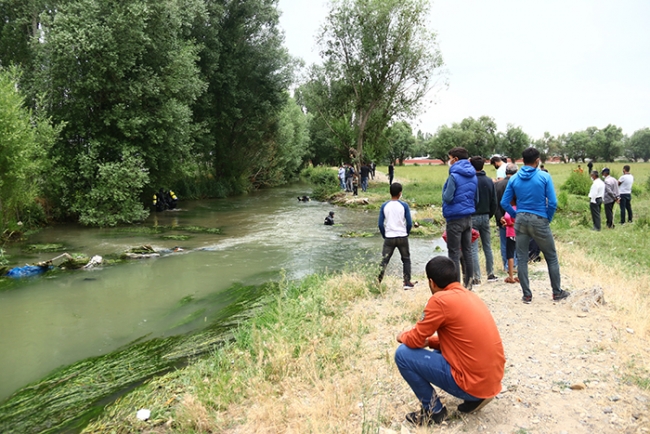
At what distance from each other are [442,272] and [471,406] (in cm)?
118

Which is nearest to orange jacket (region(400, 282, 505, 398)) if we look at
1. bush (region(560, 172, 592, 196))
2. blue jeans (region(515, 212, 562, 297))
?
blue jeans (region(515, 212, 562, 297))

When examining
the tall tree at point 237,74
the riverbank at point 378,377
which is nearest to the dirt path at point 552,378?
the riverbank at point 378,377

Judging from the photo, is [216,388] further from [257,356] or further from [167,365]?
[167,365]

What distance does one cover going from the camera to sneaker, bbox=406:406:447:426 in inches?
146

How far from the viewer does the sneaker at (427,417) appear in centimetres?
370

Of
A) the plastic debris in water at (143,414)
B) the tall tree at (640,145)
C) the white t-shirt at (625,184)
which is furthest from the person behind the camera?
the tall tree at (640,145)

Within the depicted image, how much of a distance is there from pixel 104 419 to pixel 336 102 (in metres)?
32.4

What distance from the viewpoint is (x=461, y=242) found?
720 centimetres

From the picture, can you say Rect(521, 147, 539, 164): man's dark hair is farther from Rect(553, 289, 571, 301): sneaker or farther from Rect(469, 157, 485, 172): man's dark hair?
Rect(553, 289, 571, 301): sneaker

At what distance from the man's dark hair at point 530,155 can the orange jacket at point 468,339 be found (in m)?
3.42

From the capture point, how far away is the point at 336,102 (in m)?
34.6

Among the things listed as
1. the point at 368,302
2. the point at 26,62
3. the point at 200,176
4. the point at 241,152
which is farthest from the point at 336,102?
the point at 368,302

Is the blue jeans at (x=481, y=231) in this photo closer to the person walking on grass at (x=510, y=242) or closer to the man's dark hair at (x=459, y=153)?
the person walking on grass at (x=510, y=242)


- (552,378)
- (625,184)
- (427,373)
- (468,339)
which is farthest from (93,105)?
(625,184)
